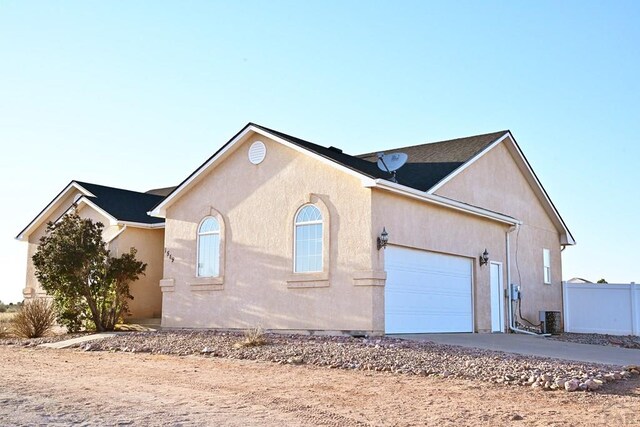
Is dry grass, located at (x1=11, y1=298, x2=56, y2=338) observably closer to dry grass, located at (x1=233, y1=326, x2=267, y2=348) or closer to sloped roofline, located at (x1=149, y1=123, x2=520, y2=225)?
sloped roofline, located at (x1=149, y1=123, x2=520, y2=225)

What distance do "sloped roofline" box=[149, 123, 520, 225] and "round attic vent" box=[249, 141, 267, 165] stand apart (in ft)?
1.08

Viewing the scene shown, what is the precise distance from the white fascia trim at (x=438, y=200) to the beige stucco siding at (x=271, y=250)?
55 cm

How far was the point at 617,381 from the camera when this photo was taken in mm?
10758

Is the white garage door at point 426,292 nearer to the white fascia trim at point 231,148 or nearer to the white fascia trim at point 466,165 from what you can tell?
the white fascia trim at point 466,165

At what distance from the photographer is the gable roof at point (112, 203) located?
74.4ft

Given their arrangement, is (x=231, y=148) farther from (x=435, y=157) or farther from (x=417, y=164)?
(x=435, y=157)

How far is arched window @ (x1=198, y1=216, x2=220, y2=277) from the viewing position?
18672mm

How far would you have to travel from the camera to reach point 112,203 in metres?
23.7

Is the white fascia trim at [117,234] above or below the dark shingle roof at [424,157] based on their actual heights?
below

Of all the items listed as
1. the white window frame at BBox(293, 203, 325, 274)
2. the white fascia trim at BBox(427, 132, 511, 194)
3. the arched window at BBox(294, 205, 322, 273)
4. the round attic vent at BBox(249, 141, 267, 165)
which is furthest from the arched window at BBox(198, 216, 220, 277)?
the white fascia trim at BBox(427, 132, 511, 194)

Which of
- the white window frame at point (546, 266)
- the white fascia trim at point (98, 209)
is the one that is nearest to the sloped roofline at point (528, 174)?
the white window frame at point (546, 266)

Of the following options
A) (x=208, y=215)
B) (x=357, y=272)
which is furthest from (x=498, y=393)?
(x=208, y=215)

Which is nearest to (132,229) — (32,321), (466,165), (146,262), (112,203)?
(146,262)

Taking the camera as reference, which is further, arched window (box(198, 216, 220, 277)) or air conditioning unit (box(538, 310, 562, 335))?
air conditioning unit (box(538, 310, 562, 335))
